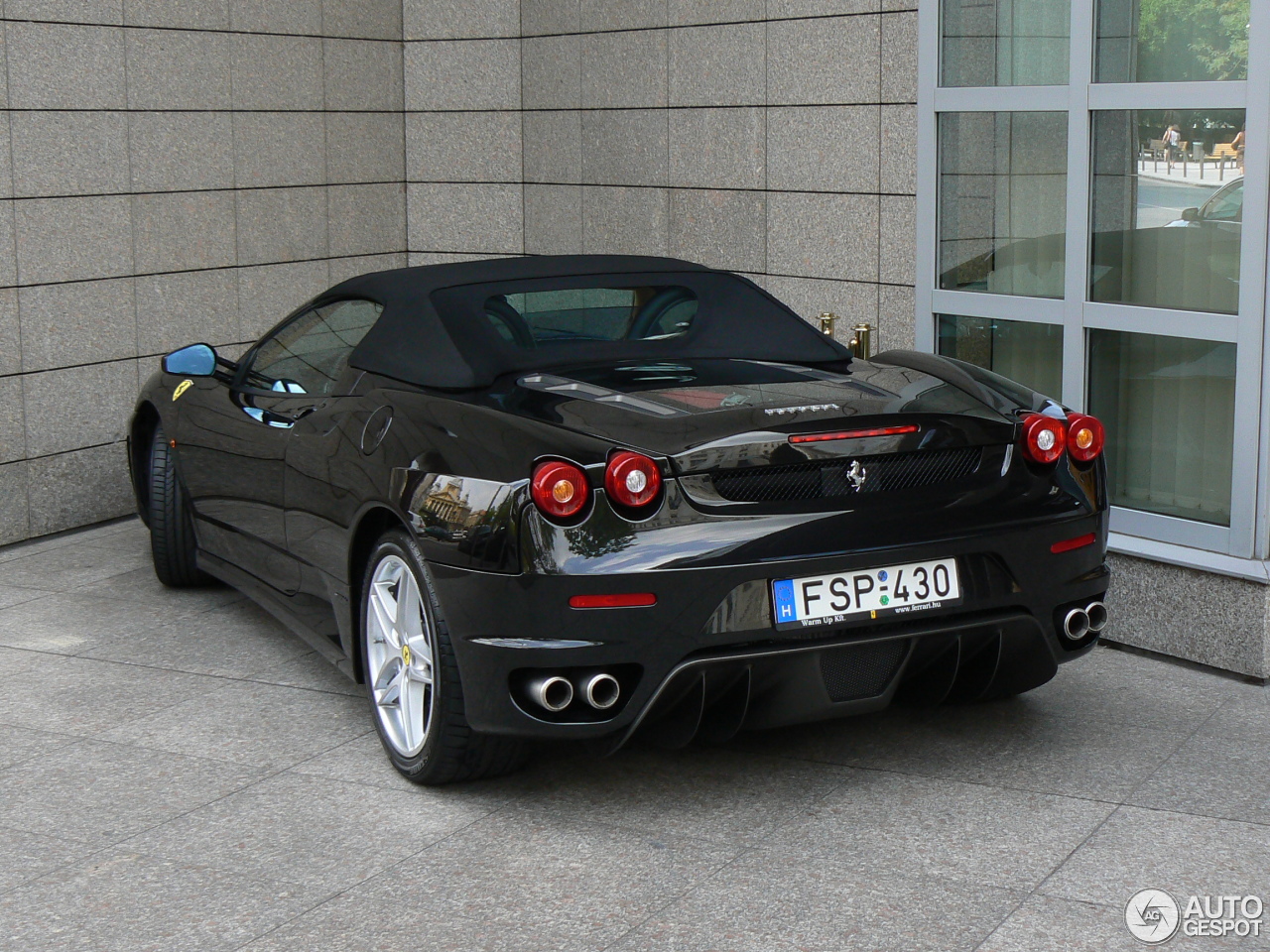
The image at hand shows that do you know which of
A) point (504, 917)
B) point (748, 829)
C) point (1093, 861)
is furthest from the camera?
point (748, 829)

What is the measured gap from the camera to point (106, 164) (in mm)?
8148

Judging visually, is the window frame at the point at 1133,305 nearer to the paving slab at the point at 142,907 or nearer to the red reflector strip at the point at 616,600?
Answer: the red reflector strip at the point at 616,600

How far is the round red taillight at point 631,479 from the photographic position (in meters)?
3.89

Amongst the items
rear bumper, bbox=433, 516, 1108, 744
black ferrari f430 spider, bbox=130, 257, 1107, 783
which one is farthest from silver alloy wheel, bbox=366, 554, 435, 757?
rear bumper, bbox=433, 516, 1108, 744

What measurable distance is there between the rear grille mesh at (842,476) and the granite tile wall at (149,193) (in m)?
5.01

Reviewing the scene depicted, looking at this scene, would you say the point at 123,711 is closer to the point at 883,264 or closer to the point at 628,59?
the point at 883,264

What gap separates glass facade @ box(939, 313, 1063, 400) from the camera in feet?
21.0

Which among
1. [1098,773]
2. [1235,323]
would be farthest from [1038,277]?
[1098,773]

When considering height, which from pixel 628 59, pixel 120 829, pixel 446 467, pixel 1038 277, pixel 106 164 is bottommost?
pixel 120 829

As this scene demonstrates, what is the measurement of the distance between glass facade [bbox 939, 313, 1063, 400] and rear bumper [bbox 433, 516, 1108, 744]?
2.11m

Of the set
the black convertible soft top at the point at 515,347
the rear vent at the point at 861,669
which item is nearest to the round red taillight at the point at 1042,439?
the rear vent at the point at 861,669

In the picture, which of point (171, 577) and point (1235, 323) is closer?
point (1235, 323)

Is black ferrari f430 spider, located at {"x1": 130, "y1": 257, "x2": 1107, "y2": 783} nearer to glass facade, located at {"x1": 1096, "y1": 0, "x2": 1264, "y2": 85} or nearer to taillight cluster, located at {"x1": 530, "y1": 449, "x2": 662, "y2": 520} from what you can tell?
taillight cluster, located at {"x1": 530, "y1": 449, "x2": 662, "y2": 520}

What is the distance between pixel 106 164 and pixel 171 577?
2568 mm
